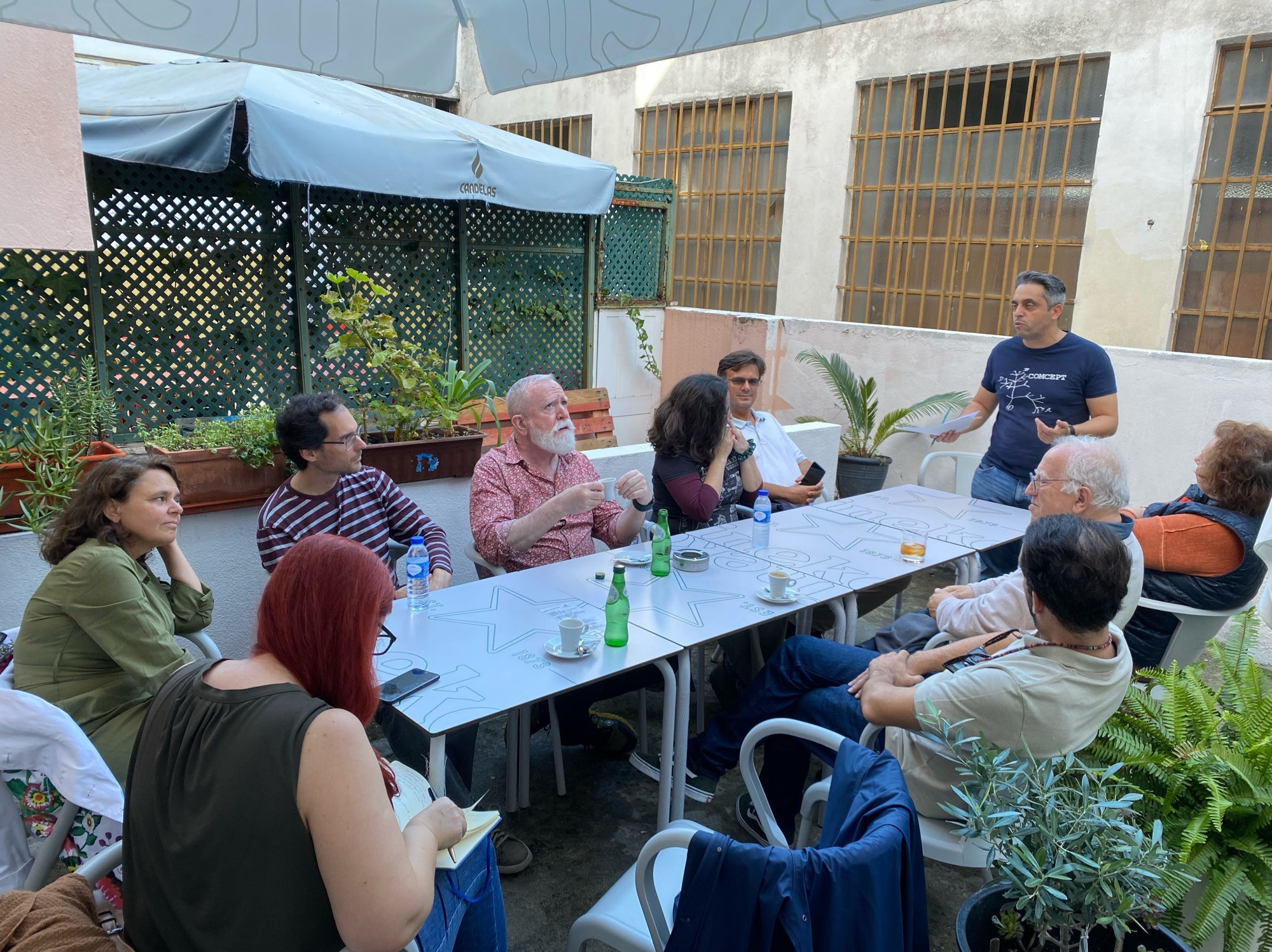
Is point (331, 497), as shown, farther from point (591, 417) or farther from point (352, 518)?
point (591, 417)

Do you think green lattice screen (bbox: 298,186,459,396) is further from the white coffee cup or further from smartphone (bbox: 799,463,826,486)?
the white coffee cup

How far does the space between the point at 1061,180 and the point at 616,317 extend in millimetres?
4287

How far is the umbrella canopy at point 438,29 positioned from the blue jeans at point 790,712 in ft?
5.98

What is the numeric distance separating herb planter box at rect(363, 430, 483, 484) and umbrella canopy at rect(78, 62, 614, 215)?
1.39 metres

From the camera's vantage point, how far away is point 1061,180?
7828 millimetres

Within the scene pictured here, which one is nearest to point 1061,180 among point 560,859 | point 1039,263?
point 1039,263

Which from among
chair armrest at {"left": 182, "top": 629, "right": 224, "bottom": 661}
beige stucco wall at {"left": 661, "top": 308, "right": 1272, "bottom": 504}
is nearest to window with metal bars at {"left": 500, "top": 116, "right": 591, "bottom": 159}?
beige stucco wall at {"left": 661, "top": 308, "right": 1272, "bottom": 504}

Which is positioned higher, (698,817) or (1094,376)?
(1094,376)

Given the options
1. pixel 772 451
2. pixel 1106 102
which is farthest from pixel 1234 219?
pixel 772 451

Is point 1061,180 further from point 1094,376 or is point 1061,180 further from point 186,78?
point 186,78

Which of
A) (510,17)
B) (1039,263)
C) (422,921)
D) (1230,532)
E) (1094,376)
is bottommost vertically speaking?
(422,921)

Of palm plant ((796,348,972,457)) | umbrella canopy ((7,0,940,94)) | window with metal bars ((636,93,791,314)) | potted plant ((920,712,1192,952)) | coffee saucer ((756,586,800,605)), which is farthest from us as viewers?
window with metal bars ((636,93,791,314))

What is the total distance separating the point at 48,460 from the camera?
11.0ft

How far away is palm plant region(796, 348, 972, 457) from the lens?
6.28m
